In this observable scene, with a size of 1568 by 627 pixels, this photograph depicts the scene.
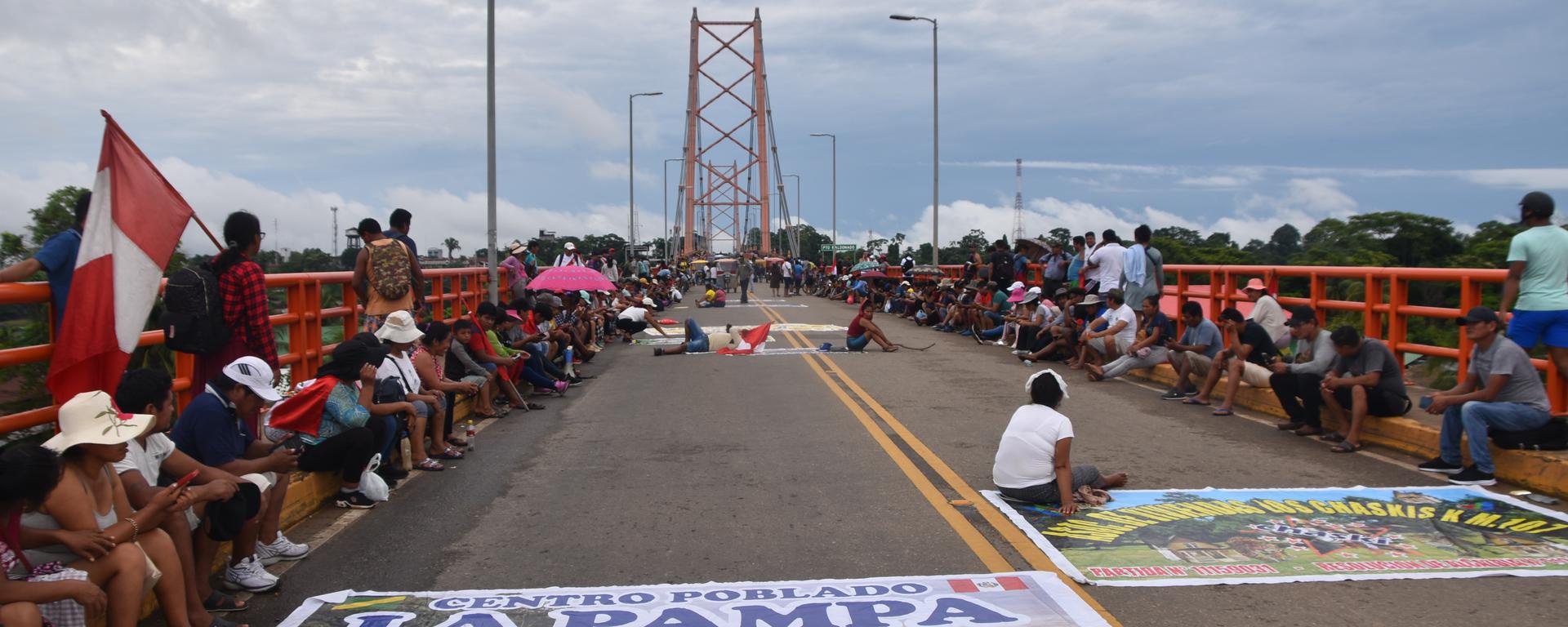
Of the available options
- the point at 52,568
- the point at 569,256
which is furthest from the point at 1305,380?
the point at 569,256

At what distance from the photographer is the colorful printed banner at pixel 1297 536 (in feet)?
18.0

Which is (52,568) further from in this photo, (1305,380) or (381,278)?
(1305,380)

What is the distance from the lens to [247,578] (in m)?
5.35

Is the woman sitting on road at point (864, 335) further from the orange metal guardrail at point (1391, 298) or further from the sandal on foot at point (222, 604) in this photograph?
the sandal on foot at point (222, 604)

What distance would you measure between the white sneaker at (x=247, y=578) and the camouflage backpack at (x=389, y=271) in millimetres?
5295

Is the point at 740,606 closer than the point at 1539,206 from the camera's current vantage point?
Yes

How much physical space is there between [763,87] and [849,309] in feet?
196

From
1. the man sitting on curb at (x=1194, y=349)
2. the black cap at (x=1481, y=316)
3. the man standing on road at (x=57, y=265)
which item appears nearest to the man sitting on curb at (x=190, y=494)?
the man standing on road at (x=57, y=265)

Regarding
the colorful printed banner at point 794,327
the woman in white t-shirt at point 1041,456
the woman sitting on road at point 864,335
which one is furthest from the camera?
the colorful printed banner at point 794,327

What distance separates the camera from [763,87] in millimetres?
91188

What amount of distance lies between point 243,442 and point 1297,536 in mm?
5729

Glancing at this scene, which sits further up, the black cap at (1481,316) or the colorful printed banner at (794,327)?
the black cap at (1481,316)

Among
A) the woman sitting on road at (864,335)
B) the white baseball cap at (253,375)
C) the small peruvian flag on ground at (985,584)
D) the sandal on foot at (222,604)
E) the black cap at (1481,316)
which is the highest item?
the black cap at (1481,316)

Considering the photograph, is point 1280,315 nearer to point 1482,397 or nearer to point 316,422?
point 1482,397
